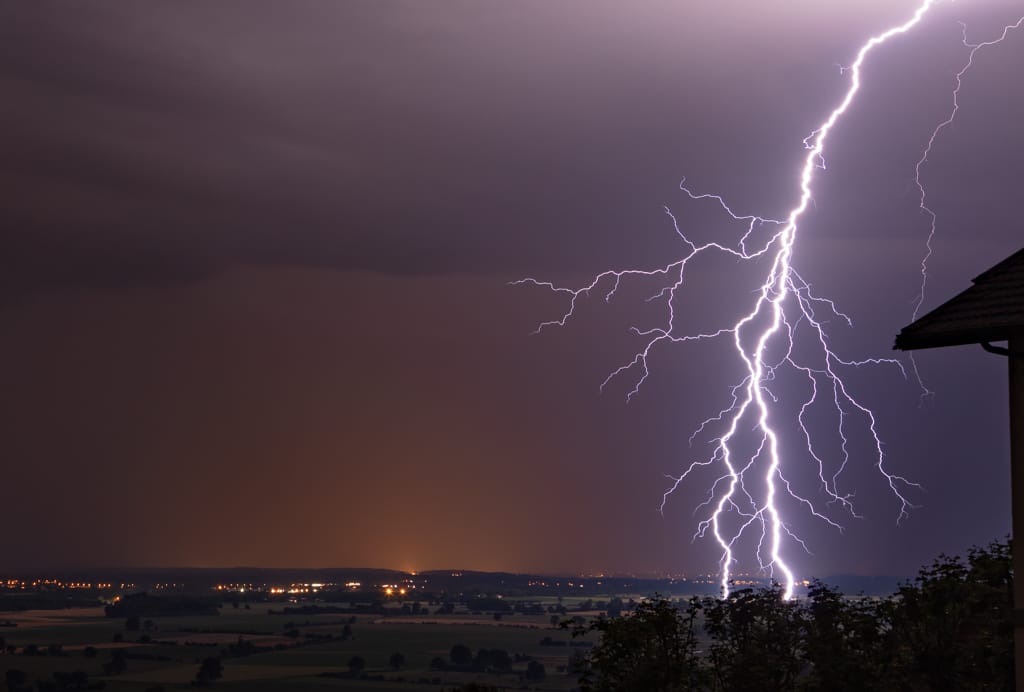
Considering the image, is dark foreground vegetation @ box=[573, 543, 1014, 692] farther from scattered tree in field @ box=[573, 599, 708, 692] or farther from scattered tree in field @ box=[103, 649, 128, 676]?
scattered tree in field @ box=[103, 649, 128, 676]

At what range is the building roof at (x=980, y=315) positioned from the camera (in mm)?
8469

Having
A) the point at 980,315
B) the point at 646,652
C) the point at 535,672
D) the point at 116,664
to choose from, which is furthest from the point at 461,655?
the point at 980,315

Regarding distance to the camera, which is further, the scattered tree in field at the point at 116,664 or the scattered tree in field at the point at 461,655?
the scattered tree in field at the point at 116,664

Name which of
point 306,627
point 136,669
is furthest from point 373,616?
point 136,669

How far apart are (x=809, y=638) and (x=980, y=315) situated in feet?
22.8

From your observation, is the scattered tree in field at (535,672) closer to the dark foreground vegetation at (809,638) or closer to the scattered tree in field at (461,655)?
the scattered tree in field at (461,655)

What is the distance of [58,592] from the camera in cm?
15625

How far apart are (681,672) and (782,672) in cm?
118

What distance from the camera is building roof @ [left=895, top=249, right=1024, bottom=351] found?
27.8ft

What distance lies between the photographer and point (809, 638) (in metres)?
14.5

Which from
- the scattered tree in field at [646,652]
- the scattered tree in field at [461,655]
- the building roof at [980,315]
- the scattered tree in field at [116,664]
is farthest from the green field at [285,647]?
the building roof at [980,315]

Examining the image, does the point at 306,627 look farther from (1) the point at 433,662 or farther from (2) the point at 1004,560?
(2) the point at 1004,560

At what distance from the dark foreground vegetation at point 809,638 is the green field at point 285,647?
172 feet

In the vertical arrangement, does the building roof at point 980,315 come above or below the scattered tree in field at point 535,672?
below
